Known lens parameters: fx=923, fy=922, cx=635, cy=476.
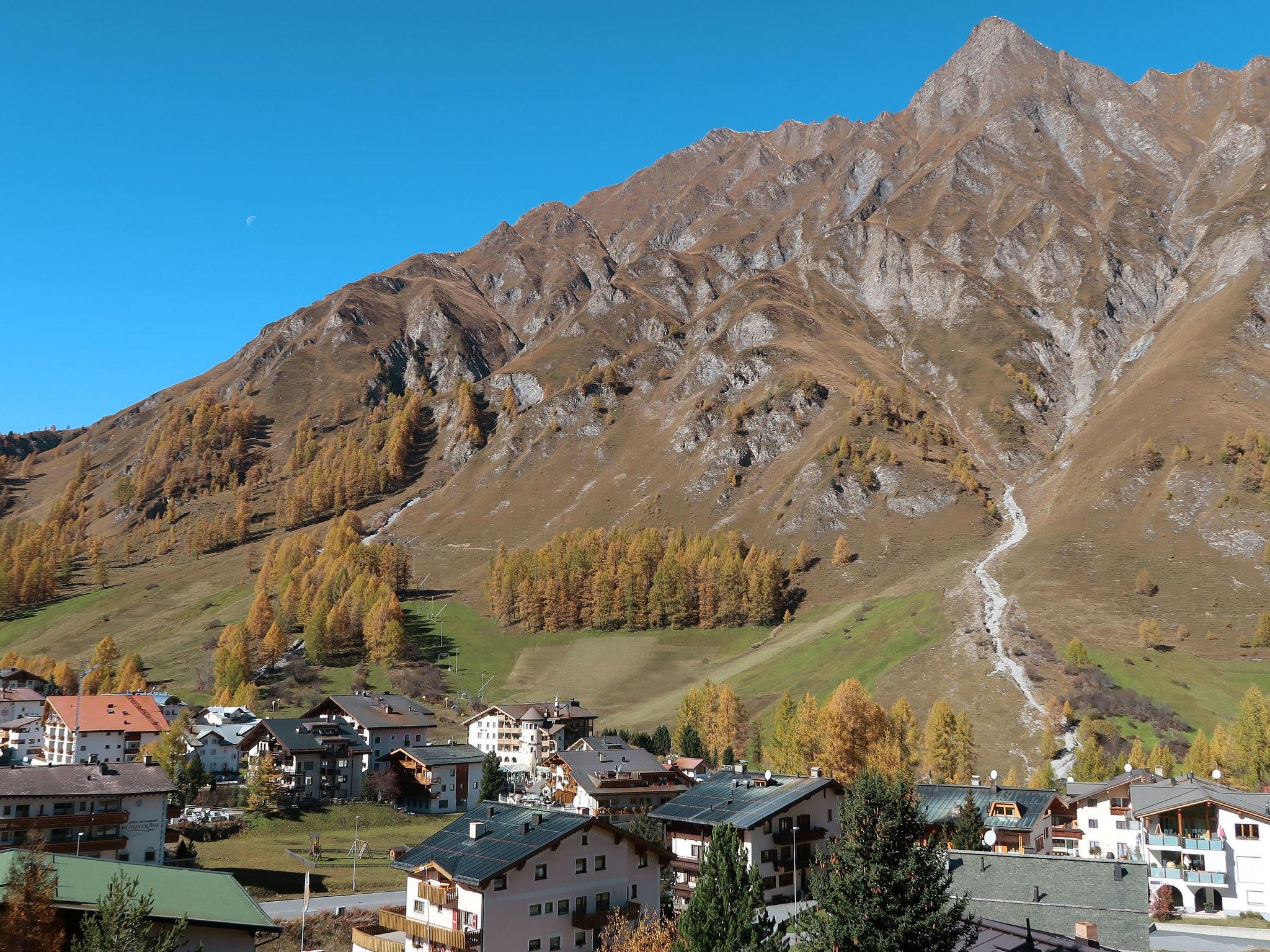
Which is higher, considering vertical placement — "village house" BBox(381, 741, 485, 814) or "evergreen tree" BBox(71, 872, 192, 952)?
"evergreen tree" BBox(71, 872, 192, 952)

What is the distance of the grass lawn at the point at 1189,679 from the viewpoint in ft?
383

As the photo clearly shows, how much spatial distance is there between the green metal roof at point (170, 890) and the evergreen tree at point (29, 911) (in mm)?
3221

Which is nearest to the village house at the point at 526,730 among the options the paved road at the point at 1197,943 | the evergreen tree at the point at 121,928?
the paved road at the point at 1197,943

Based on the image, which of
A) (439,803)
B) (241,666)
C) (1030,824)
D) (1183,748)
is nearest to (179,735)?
(439,803)

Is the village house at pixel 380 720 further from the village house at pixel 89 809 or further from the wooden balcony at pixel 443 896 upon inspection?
the wooden balcony at pixel 443 896

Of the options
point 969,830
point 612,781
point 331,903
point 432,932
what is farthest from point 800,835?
point 612,781

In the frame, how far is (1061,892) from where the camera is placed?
48.0 m

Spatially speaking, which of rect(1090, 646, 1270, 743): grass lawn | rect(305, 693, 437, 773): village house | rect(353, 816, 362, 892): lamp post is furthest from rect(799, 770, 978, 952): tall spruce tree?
rect(1090, 646, 1270, 743): grass lawn

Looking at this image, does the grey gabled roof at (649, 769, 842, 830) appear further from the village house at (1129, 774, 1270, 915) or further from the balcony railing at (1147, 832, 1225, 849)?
the village house at (1129, 774, 1270, 915)

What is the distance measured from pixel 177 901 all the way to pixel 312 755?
232 feet

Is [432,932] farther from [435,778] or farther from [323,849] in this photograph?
[435,778]

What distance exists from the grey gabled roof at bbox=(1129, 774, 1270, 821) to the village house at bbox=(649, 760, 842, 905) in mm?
24430

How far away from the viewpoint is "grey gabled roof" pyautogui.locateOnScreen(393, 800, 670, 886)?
154 ft

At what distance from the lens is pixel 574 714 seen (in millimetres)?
141750
